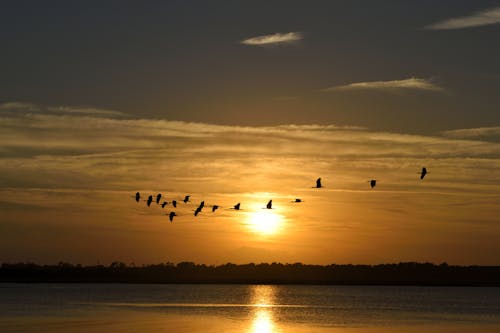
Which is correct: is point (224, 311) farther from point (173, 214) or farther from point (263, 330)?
point (173, 214)

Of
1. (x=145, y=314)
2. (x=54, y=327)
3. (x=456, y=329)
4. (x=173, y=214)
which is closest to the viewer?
(x=173, y=214)

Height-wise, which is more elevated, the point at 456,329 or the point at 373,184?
the point at 373,184

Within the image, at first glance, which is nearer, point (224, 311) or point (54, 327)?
point (54, 327)

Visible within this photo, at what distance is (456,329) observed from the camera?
6769cm

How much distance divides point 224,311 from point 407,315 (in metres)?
19.1

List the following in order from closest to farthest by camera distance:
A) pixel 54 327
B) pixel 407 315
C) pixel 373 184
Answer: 1. pixel 373 184
2. pixel 54 327
3. pixel 407 315

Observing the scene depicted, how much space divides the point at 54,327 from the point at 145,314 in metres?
18.6

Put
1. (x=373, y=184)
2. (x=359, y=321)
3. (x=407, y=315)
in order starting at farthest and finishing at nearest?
(x=407, y=315) → (x=359, y=321) → (x=373, y=184)

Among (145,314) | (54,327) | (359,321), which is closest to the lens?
(54,327)

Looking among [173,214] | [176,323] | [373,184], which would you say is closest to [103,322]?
[176,323]

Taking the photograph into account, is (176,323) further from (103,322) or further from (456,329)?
(456,329)

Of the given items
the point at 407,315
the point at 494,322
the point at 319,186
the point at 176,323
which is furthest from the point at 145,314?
the point at 319,186

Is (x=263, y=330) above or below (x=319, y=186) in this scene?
below

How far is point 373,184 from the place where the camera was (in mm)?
44719
